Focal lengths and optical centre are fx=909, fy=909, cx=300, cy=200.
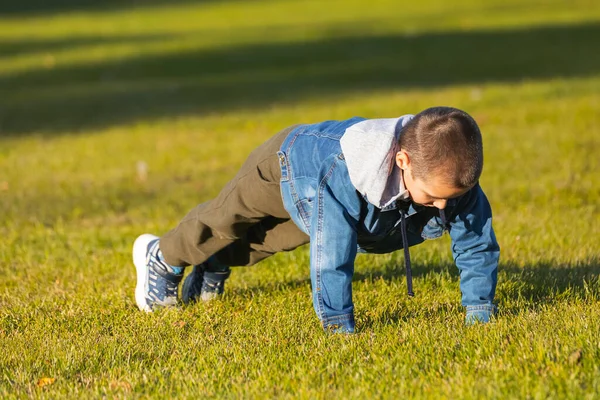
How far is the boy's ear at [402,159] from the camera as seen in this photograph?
3.71 meters

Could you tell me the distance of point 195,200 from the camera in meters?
8.67

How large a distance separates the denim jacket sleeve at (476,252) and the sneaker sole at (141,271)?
1.66 meters

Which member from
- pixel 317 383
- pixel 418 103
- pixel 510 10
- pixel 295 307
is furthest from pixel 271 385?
pixel 510 10

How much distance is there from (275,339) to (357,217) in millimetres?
667

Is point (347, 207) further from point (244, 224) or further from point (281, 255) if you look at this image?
point (281, 255)

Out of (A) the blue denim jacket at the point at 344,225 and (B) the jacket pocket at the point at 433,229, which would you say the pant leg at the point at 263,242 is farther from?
(B) the jacket pocket at the point at 433,229

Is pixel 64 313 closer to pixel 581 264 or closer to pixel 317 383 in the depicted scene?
pixel 317 383

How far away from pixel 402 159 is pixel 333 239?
0.45 meters

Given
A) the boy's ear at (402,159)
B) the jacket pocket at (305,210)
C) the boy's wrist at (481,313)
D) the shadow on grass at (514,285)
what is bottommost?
the shadow on grass at (514,285)

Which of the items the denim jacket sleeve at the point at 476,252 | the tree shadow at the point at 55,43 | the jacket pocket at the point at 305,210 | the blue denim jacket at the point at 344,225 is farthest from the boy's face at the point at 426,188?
the tree shadow at the point at 55,43

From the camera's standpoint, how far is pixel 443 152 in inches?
141

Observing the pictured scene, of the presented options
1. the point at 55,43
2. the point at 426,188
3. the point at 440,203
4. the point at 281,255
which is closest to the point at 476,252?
the point at 440,203

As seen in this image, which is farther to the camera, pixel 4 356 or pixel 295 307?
pixel 295 307

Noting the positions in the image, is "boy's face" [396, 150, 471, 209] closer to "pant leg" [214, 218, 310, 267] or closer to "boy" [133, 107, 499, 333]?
"boy" [133, 107, 499, 333]
